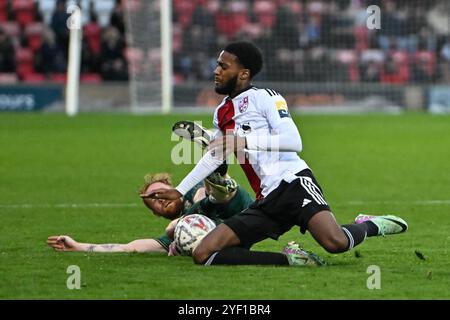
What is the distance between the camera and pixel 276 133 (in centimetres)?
870

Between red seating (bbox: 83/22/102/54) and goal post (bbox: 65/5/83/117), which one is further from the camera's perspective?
red seating (bbox: 83/22/102/54)

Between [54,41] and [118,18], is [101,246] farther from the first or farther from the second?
[118,18]

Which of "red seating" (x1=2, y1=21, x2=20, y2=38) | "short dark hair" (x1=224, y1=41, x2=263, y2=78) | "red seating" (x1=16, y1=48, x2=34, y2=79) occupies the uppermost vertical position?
"short dark hair" (x1=224, y1=41, x2=263, y2=78)

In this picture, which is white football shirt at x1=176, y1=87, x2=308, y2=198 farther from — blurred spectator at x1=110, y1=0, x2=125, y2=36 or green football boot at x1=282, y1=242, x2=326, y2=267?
blurred spectator at x1=110, y1=0, x2=125, y2=36

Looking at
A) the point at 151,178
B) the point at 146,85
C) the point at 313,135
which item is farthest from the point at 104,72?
the point at 151,178

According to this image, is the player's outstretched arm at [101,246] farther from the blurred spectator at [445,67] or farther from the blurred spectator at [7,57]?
the blurred spectator at [445,67]

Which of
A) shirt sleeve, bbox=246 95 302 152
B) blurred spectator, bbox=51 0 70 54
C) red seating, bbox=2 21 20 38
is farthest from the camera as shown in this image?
red seating, bbox=2 21 20 38

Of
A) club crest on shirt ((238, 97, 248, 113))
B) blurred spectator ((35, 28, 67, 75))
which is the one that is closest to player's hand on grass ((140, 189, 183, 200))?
club crest on shirt ((238, 97, 248, 113))

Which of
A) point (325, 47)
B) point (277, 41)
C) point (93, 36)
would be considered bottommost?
point (325, 47)

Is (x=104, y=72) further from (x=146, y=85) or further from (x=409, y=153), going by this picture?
(x=409, y=153)

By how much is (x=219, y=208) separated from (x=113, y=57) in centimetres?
2115

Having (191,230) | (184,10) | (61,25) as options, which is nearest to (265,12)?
(184,10)

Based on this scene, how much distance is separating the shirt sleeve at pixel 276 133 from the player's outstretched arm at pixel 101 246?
61.2 inches

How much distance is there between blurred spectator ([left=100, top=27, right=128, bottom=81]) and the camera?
30.1 metres
